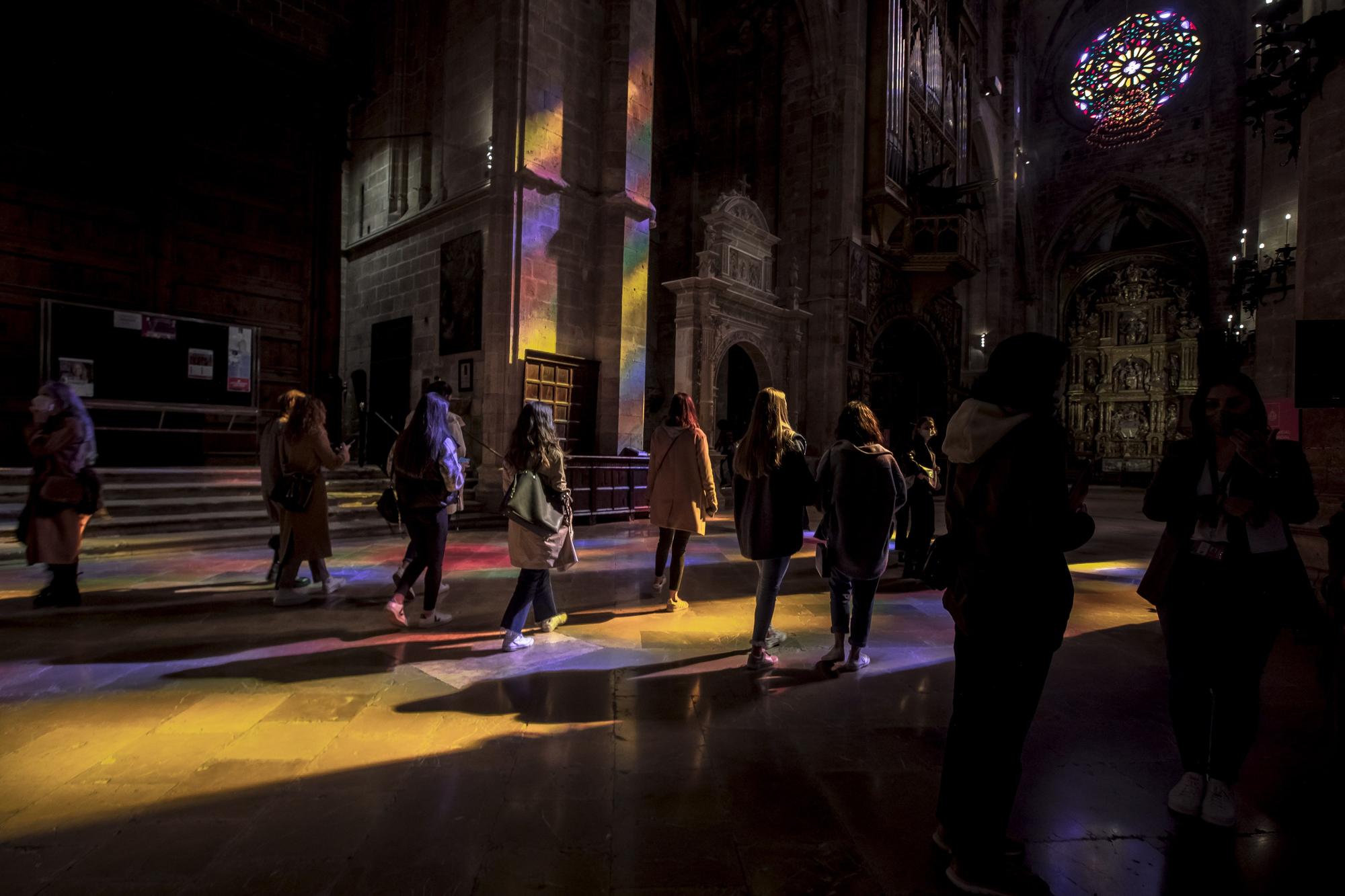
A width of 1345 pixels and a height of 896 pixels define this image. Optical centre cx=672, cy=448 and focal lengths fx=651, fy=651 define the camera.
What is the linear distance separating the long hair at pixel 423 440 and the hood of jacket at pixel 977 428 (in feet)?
11.6

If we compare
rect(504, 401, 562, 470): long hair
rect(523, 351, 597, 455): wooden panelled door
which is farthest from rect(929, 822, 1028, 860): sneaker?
rect(523, 351, 597, 455): wooden panelled door

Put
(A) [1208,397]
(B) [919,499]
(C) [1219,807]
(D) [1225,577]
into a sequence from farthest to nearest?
(B) [919,499] < (A) [1208,397] < (D) [1225,577] < (C) [1219,807]

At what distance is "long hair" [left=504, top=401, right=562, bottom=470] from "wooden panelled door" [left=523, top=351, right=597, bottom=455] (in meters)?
6.79

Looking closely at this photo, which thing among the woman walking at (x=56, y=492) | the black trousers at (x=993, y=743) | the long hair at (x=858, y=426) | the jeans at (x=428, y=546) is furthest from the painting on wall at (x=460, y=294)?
the black trousers at (x=993, y=743)

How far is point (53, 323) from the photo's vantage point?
9750 millimetres

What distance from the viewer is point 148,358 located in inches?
422

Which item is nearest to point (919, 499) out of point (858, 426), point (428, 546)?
point (858, 426)

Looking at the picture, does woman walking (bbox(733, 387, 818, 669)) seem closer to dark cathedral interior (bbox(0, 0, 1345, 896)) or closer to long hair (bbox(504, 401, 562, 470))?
dark cathedral interior (bbox(0, 0, 1345, 896))

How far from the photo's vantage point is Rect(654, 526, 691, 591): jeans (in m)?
5.35

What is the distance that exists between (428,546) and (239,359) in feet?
31.2

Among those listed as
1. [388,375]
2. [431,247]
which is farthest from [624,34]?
[388,375]

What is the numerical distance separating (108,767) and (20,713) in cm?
93

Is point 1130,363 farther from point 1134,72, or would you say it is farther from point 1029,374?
point 1029,374

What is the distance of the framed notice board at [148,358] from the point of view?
32.3 feet
